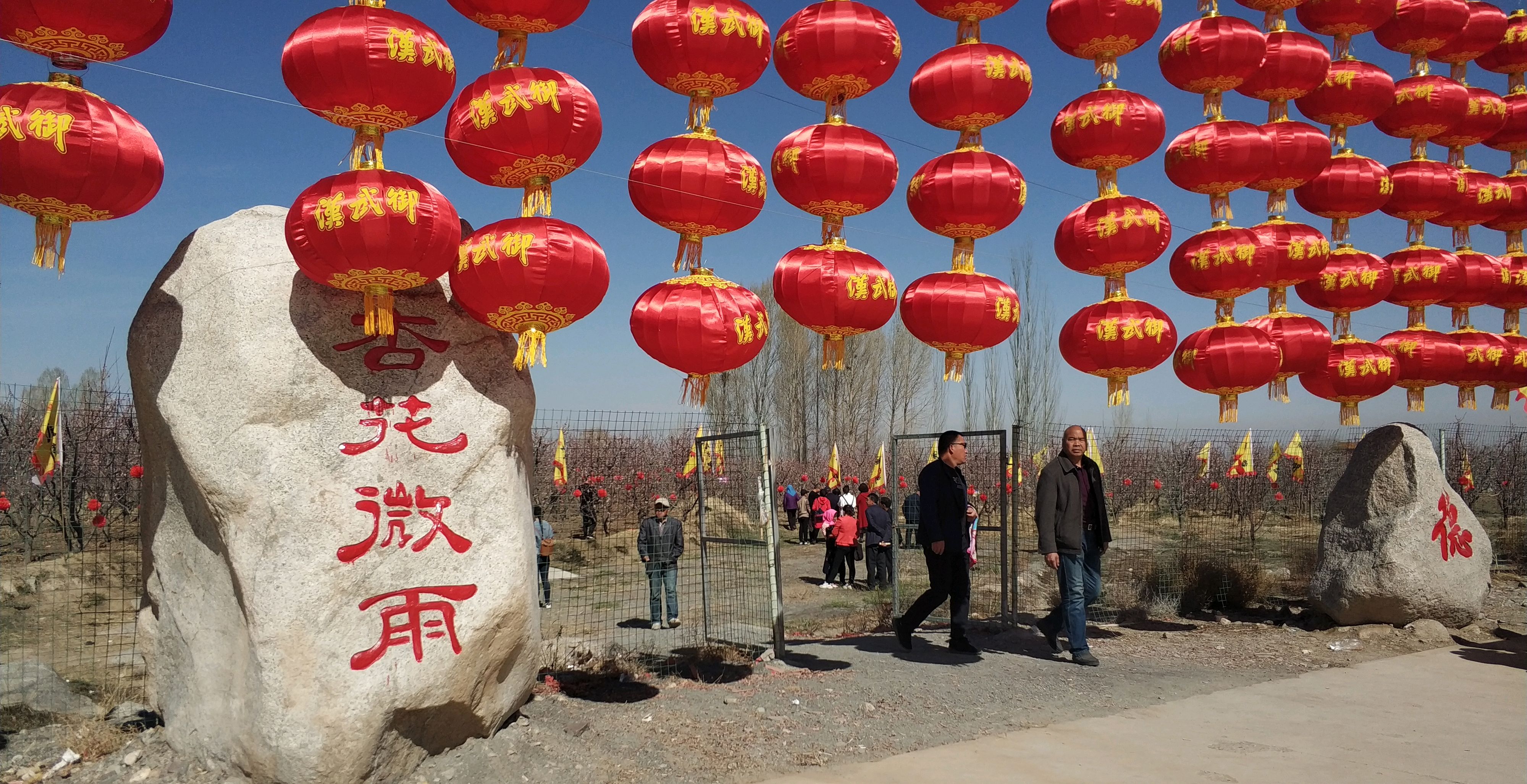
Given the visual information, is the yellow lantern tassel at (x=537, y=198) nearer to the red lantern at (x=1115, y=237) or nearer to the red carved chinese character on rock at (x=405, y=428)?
the red carved chinese character on rock at (x=405, y=428)

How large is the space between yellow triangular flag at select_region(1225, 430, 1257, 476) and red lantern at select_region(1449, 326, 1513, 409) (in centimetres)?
715

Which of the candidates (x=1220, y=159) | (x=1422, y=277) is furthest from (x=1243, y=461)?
(x=1220, y=159)

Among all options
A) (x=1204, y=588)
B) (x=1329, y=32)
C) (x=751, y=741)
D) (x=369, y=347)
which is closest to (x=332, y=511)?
(x=369, y=347)

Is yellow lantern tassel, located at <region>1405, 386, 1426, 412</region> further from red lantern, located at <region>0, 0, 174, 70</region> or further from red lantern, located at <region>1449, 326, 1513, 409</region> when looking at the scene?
red lantern, located at <region>0, 0, 174, 70</region>

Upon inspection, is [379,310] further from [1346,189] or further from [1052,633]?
[1346,189]

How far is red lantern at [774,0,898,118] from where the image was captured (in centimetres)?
548

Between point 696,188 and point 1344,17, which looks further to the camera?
point 1344,17

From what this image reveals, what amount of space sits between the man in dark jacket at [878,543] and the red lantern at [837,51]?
7.41 metres

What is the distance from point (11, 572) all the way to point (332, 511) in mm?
9901

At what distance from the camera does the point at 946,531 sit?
6.36 m

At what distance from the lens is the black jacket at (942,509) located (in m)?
6.33

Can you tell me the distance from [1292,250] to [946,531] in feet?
12.1

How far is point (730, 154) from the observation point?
5.14 meters

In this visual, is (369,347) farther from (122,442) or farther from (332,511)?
(122,442)
